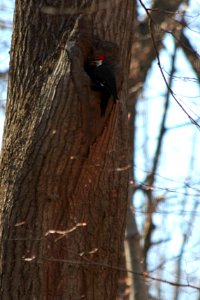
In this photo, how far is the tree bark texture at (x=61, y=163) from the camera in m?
4.25

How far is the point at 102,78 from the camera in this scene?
4262mm

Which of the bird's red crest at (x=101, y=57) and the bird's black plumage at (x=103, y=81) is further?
the bird's red crest at (x=101, y=57)

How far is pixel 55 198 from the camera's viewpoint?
14.0 ft

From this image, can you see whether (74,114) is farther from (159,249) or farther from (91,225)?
(159,249)

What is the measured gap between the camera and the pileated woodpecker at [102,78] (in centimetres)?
425

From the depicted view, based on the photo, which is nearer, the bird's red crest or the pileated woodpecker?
the pileated woodpecker

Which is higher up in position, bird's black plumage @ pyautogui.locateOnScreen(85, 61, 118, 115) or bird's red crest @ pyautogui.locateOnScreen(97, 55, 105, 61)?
bird's red crest @ pyautogui.locateOnScreen(97, 55, 105, 61)

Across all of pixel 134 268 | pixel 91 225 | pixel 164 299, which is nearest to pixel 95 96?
pixel 91 225

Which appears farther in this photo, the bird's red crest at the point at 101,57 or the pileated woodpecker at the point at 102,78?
the bird's red crest at the point at 101,57

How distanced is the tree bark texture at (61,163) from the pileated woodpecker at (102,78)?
0.05 metres

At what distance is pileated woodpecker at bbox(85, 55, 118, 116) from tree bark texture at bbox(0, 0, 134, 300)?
0.05 metres

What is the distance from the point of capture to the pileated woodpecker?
425cm

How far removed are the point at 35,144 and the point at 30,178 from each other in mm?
Answer: 202

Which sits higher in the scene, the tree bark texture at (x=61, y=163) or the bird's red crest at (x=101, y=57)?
the bird's red crest at (x=101, y=57)
